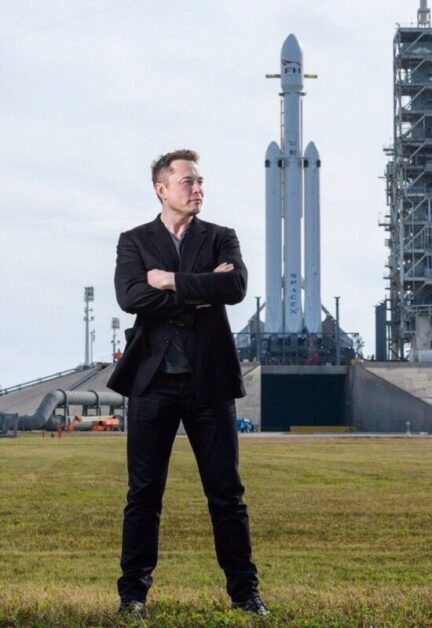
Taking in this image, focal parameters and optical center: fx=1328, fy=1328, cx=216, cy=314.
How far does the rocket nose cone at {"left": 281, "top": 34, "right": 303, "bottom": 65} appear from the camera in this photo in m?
90.8

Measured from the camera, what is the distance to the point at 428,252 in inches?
3836

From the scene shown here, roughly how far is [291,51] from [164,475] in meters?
85.7

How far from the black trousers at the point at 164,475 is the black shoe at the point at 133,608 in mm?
117

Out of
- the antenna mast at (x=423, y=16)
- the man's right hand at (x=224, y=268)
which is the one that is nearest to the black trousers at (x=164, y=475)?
the man's right hand at (x=224, y=268)

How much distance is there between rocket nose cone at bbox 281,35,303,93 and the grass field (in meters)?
65.9

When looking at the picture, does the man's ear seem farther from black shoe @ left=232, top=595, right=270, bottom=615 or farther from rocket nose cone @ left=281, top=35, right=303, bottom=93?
rocket nose cone @ left=281, top=35, right=303, bottom=93

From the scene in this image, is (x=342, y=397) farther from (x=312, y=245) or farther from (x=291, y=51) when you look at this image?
(x=291, y=51)

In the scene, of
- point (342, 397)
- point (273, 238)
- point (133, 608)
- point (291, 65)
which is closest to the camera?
point (133, 608)

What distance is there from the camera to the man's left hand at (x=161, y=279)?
24.2 ft

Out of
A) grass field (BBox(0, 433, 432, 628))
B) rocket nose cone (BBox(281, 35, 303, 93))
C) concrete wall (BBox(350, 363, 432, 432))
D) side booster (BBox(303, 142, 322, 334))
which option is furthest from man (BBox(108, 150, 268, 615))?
rocket nose cone (BBox(281, 35, 303, 93))

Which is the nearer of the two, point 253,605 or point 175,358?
point 253,605

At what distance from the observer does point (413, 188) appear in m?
100

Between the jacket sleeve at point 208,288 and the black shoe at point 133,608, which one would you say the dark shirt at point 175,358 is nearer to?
the jacket sleeve at point 208,288

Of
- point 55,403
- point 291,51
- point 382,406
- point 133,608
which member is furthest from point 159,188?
point 291,51
